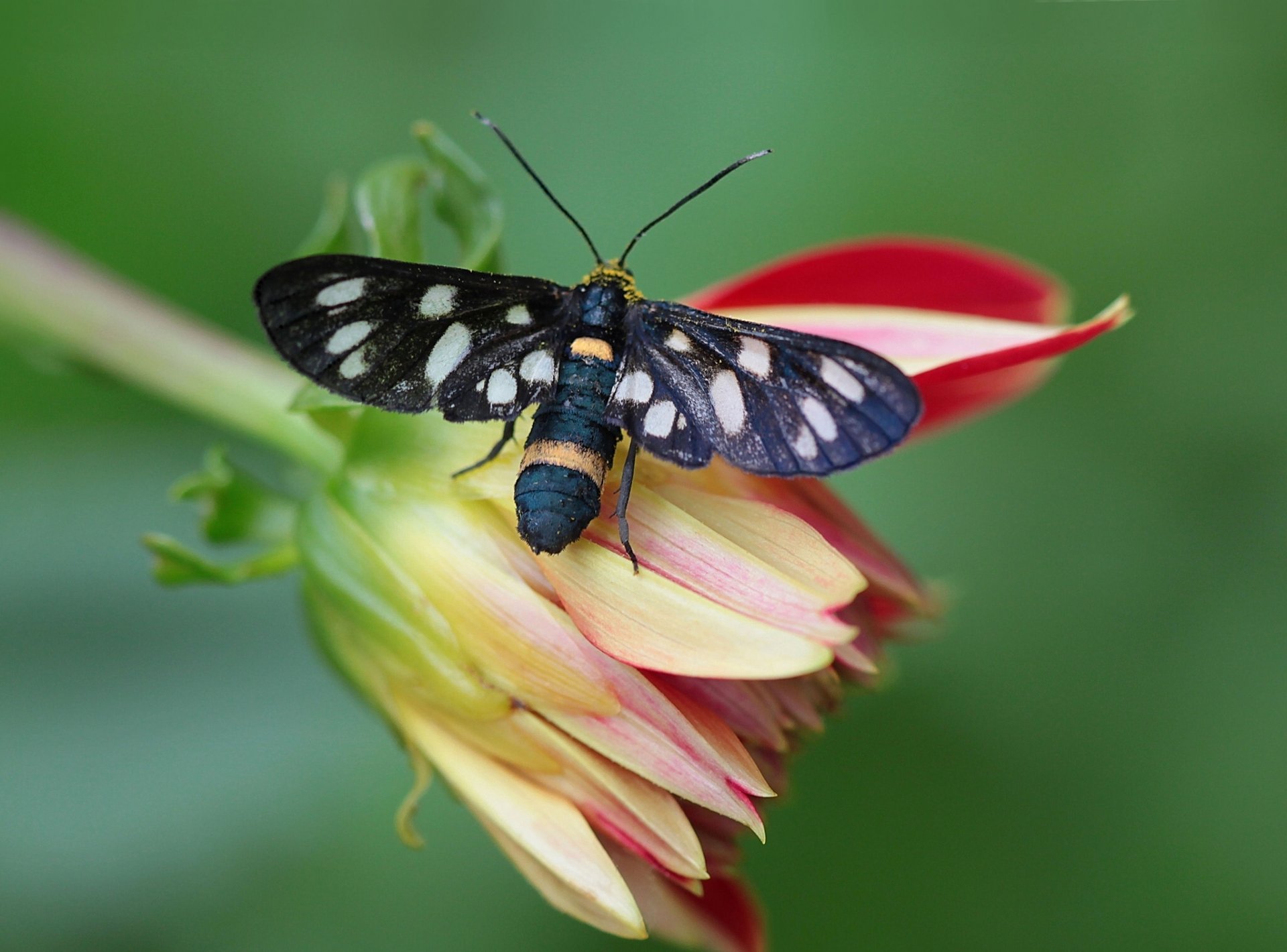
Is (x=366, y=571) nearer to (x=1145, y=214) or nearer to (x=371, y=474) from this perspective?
(x=371, y=474)

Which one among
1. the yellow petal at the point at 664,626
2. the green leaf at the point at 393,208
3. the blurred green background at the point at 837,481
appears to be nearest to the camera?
the yellow petal at the point at 664,626

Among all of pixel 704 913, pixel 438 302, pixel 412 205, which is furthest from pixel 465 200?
pixel 704 913

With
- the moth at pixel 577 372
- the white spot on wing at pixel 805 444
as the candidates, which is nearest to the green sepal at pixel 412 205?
the moth at pixel 577 372

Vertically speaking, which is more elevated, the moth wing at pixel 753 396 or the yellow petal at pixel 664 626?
the moth wing at pixel 753 396

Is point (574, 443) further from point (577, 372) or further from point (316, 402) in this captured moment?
point (316, 402)

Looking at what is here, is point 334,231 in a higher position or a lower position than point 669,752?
higher

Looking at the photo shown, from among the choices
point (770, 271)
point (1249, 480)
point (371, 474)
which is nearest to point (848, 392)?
point (770, 271)

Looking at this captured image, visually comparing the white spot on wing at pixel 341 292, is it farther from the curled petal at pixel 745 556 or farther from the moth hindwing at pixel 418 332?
the curled petal at pixel 745 556
